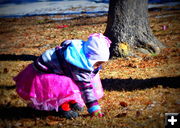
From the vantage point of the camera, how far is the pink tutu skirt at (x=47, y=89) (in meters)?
2.97

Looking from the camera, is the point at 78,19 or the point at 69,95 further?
the point at 78,19

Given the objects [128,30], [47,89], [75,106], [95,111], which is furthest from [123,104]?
[128,30]

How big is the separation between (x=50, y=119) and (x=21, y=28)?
7.33 meters

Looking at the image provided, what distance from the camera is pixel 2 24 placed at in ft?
34.7

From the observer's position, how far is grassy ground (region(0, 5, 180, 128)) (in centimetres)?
303

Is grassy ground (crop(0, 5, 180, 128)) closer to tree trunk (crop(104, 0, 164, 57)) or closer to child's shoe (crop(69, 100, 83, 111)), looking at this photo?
child's shoe (crop(69, 100, 83, 111))

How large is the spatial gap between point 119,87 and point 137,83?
0.35 m

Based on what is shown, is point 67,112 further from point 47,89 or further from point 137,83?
point 137,83

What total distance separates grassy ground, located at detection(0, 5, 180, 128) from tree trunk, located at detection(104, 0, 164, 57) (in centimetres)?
29

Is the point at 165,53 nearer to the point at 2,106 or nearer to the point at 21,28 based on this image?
the point at 2,106

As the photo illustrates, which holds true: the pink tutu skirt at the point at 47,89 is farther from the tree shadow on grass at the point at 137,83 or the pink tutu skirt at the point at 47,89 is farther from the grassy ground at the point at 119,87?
the tree shadow on grass at the point at 137,83

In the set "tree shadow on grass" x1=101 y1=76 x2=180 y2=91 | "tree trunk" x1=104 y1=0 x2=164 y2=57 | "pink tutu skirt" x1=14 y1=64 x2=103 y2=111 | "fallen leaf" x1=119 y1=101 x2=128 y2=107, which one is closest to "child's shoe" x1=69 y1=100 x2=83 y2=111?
"pink tutu skirt" x1=14 y1=64 x2=103 y2=111

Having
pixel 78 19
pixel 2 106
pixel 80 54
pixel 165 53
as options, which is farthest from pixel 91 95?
pixel 78 19

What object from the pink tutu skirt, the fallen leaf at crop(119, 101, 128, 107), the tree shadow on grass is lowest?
the fallen leaf at crop(119, 101, 128, 107)
